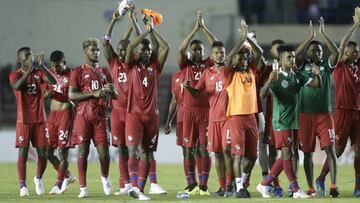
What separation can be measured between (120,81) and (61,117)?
1.34 m

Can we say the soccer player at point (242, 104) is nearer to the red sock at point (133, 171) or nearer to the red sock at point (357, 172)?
the red sock at point (133, 171)

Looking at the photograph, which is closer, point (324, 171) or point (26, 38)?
point (324, 171)

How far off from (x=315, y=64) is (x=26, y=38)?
18.5m

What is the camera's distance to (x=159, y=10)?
112ft

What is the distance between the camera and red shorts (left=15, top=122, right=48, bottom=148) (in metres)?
17.3

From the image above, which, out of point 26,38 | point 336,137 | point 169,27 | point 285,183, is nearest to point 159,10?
point 169,27

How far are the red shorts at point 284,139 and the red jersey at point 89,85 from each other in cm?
280

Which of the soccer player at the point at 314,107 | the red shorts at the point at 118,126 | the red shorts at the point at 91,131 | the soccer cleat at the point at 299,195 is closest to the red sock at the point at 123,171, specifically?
the red shorts at the point at 118,126

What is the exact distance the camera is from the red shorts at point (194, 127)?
17.1m

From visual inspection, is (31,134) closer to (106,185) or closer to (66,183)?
(66,183)

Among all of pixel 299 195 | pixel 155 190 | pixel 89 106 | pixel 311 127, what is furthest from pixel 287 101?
pixel 89 106

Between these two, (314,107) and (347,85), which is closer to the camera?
(314,107)

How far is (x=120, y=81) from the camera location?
56.4ft

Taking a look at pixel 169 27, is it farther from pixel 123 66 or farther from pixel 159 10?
pixel 123 66
